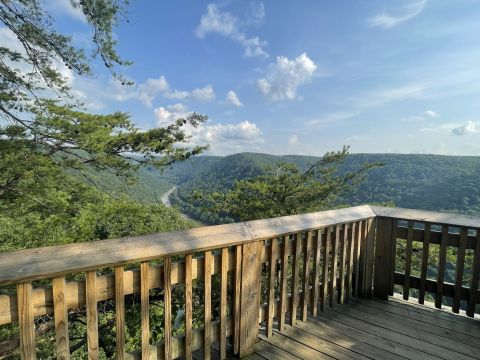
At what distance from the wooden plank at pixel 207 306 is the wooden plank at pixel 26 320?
0.85 m

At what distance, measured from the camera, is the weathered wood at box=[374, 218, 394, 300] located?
10.1ft

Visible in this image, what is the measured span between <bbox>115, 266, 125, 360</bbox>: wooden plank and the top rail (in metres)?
0.09

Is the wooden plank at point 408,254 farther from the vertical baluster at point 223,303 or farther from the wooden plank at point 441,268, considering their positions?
the vertical baluster at point 223,303

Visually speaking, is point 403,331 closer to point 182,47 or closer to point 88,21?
point 88,21

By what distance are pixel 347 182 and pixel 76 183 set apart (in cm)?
1311

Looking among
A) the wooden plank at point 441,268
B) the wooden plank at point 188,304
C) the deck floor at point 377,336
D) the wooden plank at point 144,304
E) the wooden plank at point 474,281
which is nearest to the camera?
the wooden plank at point 144,304

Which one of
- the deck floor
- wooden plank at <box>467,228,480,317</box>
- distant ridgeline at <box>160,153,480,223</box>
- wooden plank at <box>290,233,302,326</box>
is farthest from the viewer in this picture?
distant ridgeline at <box>160,153,480,223</box>

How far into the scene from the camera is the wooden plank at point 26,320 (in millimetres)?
1127

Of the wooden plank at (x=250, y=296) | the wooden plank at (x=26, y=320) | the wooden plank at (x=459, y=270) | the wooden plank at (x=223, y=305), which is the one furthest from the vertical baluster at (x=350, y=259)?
the wooden plank at (x=26, y=320)

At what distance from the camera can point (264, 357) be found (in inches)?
80.9

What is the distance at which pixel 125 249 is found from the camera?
1385mm

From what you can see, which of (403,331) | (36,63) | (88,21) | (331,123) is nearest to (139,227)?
(36,63)

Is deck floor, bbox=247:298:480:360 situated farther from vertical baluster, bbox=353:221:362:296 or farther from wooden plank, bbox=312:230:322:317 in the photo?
vertical baluster, bbox=353:221:362:296

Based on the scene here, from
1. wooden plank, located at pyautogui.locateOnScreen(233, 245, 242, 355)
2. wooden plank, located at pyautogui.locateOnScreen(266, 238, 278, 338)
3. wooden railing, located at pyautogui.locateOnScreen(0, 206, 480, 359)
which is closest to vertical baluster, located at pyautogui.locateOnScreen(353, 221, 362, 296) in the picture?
wooden railing, located at pyautogui.locateOnScreen(0, 206, 480, 359)
